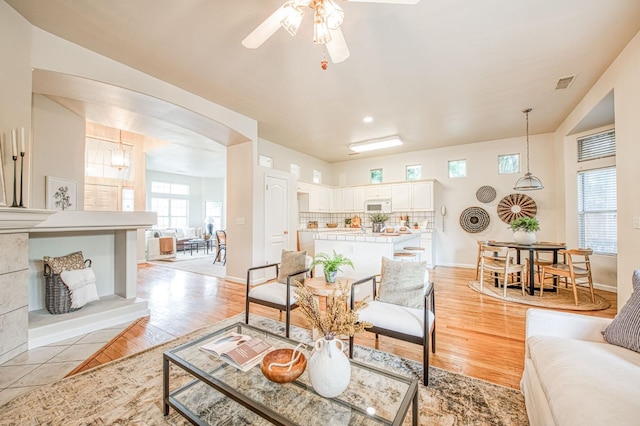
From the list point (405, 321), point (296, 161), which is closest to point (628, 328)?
point (405, 321)

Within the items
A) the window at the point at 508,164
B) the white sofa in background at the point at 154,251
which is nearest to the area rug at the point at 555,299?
the window at the point at 508,164

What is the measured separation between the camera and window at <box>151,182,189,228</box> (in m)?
10.1

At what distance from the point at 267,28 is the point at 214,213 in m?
10.8

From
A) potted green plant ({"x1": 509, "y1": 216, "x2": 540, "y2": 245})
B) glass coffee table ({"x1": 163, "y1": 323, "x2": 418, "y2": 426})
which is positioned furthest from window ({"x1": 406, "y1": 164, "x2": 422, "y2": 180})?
glass coffee table ({"x1": 163, "y1": 323, "x2": 418, "y2": 426})

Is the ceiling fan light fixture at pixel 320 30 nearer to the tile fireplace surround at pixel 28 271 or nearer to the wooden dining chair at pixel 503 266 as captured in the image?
the tile fireplace surround at pixel 28 271

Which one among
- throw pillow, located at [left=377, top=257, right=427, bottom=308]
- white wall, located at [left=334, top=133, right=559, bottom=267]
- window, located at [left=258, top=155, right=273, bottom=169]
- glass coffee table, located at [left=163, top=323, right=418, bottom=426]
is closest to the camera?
glass coffee table, located at [left=163, top=323, right=418, bottom=426]

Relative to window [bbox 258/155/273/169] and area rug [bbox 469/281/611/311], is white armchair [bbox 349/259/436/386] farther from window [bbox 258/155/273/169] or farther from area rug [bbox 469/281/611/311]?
window [bbox 258/155/273/169]

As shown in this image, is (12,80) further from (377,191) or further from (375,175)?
(375,175)

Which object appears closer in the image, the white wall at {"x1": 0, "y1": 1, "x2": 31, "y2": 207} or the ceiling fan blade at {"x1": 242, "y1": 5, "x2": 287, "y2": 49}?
the ceiling fan blade at {"x1": 242, "y1": 5, "x2": 287, "y2": 49}

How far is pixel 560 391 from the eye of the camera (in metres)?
1.17

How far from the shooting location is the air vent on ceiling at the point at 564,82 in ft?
10.8

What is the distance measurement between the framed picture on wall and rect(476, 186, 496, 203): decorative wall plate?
7742 mm

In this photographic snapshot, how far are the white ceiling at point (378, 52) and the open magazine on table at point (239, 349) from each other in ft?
8.58

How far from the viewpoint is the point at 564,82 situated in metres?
3.43
